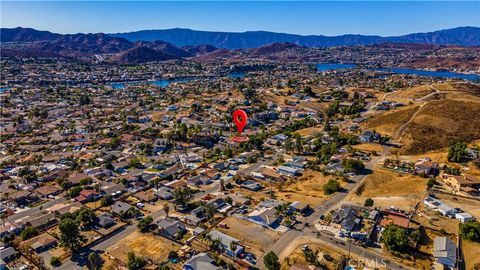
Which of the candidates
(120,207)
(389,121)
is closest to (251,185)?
(120,207)

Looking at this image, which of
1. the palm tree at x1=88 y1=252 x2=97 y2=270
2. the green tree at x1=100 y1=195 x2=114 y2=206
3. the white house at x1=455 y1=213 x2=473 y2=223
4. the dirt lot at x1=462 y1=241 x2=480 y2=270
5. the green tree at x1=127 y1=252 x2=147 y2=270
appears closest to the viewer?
the dirt lot at x1=462 y1=241 x2=480 y2=270

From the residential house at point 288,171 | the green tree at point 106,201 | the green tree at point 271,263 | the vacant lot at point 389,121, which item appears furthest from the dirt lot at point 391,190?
the green tree at point 106,201

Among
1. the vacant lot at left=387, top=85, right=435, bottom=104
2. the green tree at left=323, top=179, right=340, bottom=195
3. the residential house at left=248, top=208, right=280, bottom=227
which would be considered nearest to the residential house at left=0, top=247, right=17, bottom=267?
the residential house at left=248, top=208, right=280, bottom=227

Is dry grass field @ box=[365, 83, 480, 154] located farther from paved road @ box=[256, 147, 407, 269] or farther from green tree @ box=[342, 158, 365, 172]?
paved road @ box=[256, 147, 407, 269]

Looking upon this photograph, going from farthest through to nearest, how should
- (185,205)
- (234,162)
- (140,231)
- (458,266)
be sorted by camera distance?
(234,162) → (185,205) → (140,231) → (458,266)

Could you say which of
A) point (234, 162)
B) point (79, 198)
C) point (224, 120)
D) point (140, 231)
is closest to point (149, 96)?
point (224, 120)

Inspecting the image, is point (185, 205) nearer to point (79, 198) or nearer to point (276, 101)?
point (79, 198)

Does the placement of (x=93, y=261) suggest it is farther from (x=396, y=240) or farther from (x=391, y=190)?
(x=391, y=190)
